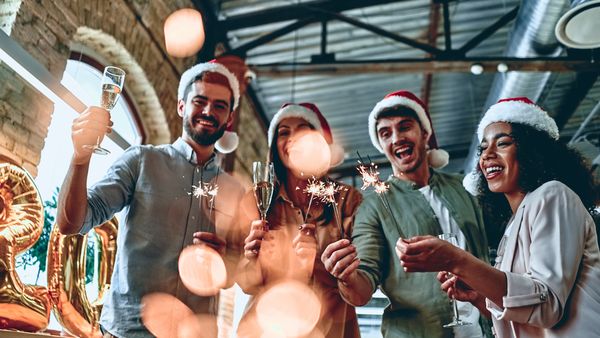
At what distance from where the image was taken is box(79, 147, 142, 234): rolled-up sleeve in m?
1.88

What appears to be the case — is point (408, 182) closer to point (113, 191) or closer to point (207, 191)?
point (207, 191)

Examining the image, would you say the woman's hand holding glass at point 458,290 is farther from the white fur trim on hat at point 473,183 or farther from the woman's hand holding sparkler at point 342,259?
the white fur trim on hat at point 473,183

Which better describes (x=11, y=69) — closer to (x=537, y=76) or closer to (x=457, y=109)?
(x=537, y=76)

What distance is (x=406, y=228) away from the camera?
6.54 feet

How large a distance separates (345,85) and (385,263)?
5.40 meters

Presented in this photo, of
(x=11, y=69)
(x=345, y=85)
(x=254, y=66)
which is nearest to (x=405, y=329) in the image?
(x=11, y=69)

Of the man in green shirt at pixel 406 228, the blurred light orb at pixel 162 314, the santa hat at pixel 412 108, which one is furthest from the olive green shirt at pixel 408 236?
the blurred light orb at pixel 162 314

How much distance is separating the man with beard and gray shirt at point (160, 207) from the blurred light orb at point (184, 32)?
280 cm

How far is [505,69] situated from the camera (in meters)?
4.81

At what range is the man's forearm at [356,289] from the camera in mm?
1690

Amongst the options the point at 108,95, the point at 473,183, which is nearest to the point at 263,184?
the point at 108,95

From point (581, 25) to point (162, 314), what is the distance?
2.85m

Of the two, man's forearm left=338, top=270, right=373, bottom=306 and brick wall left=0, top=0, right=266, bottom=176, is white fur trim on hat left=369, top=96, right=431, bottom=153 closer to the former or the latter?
man's forearm left=338, top=270, right=373, bottom=306

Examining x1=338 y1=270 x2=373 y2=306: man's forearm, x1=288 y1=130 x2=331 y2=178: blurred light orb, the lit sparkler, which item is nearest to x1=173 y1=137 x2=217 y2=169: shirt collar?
the lit sparkler
